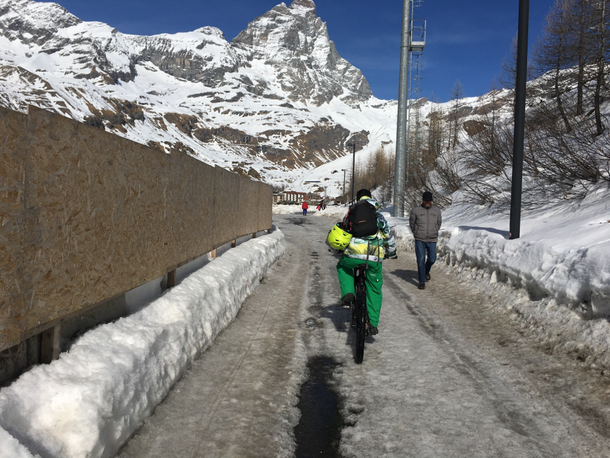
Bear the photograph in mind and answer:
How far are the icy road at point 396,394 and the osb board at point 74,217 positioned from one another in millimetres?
1178

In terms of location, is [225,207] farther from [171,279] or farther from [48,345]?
[48,345]

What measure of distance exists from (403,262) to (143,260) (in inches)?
363

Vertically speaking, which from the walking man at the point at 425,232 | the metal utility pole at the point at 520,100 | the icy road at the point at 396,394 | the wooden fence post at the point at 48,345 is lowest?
the icy road at the point at 396,394

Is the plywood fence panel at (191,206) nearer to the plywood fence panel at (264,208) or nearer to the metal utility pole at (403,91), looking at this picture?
the plywood fence panel at (264,208)

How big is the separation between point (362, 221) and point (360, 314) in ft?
3.67

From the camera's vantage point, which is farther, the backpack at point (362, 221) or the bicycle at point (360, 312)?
the backpack at point (362, 221)

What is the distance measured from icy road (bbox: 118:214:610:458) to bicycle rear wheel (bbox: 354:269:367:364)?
0.18 metres

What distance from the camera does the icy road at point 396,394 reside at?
3.12 metres

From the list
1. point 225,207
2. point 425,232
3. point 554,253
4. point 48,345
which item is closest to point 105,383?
point 48,345

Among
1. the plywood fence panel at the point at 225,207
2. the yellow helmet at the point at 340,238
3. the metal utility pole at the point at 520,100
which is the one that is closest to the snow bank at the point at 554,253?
the metal utility pole at the point at 520,100

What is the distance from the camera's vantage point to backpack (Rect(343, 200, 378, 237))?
5168 mm

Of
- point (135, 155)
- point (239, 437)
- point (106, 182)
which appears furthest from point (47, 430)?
point (135, 155)

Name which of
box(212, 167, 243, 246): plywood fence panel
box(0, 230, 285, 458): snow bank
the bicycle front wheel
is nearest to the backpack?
the bicycle front wheel

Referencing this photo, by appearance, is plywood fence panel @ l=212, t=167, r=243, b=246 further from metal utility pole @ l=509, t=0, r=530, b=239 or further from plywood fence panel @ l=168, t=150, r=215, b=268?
metal utility pole @ l=509, t=0, r=530, b=239
